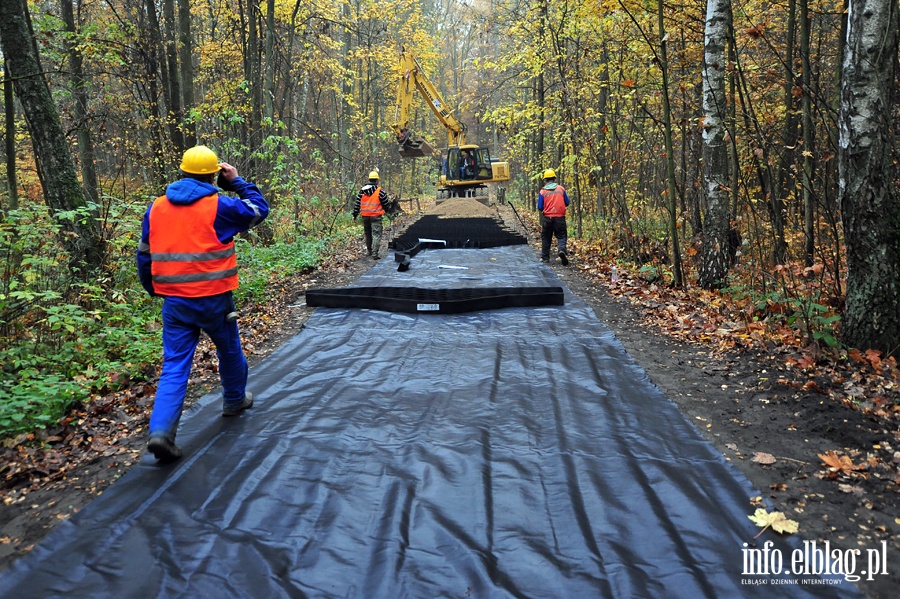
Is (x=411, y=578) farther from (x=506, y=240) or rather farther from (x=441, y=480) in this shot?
(x=506, y=240)

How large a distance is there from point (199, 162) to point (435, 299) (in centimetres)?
420

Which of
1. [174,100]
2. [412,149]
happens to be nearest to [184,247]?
[174,100]

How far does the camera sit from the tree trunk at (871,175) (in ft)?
14.1

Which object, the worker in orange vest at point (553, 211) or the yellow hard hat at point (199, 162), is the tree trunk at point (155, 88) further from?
the yellow hard hat at point (199, 162)

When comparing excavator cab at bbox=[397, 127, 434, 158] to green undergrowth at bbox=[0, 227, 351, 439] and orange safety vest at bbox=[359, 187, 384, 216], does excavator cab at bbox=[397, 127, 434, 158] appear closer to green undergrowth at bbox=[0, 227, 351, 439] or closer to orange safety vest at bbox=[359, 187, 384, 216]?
orange safety vest at bbox=[359, 187, 384, 216]

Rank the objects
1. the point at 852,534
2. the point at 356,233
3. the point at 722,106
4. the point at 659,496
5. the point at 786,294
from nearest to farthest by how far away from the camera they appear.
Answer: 1. the point at 852,534
2. the point at 659,496
3. the point at 786,294
4. the point at 722,106
5. the point at 356,233

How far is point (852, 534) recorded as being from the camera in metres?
2.69

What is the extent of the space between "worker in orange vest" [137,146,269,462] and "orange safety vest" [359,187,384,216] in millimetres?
8765

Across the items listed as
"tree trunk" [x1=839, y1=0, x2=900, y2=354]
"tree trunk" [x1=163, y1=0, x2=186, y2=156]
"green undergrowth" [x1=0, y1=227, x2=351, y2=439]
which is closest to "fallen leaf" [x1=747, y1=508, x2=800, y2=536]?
"tree trunk" [x1=839, y1=0, x2=900, y2=354]

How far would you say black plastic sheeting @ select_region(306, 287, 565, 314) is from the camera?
7348 mm

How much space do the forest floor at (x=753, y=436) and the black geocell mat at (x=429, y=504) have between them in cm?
27

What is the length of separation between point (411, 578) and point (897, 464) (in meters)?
2.94

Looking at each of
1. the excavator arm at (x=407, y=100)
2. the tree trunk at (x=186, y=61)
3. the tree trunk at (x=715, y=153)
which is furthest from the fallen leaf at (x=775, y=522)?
the excavator arm at (x=407, y=100)

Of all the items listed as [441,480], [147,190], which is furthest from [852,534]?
[147,190]
